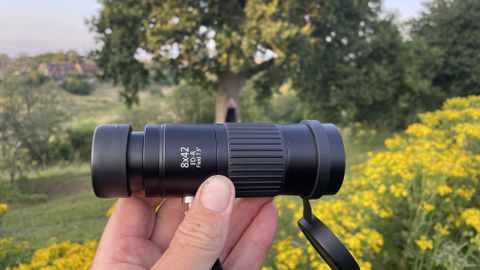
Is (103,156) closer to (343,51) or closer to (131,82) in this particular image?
(131,82)

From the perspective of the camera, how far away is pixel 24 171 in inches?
471

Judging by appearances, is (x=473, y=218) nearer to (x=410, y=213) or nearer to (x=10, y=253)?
(x=410, y=213)

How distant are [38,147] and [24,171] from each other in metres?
1.50

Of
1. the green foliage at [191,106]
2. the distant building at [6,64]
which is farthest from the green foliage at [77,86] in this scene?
the distant building at [6,64]

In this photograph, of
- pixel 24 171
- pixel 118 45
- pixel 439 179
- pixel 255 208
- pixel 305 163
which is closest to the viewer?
pixel 305 163

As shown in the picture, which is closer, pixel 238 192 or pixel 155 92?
pixel 238 192

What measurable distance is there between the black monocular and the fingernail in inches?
3.4

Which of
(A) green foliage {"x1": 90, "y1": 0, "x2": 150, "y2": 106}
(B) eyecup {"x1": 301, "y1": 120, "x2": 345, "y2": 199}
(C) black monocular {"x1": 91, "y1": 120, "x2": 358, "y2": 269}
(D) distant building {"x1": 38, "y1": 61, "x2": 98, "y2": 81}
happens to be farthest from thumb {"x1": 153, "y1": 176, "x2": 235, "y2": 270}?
(D) distant building {"x1": 38, "y1": 61, "x2": 98, "y2": 81}

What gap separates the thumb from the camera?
1288 mm

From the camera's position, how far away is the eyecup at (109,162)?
1.36 m

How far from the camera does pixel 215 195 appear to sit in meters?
1.33

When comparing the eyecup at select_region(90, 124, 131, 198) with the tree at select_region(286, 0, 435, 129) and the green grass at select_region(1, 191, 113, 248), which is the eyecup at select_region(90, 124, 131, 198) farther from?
the tree at select_region(286, 0, 435, 129)

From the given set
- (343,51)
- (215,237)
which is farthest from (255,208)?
(343,51)

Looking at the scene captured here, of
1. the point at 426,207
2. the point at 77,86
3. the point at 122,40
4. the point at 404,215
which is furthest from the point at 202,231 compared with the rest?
the point at 77,86
